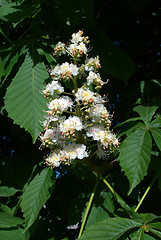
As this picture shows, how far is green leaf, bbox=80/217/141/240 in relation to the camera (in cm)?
102

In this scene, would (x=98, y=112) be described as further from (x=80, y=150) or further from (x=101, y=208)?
(x=101, y=208)

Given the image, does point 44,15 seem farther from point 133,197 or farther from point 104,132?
point 133,197

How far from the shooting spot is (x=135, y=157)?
3.62ft

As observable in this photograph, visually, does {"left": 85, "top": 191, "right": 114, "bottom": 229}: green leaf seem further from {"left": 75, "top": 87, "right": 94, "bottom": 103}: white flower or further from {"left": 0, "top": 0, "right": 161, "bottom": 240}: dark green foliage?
{"left": 75, "top": 87, "right": 94, "bottom": 103}: white flower

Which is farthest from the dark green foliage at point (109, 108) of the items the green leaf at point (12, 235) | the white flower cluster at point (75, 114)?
the white flower cluster at point (75, 114)

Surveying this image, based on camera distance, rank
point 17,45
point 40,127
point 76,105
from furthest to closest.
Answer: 1. point 17,45
2. point 40,127
3. point 76,105

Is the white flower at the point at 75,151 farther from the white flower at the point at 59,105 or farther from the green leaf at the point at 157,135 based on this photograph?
the green leaf at the point at 157,135

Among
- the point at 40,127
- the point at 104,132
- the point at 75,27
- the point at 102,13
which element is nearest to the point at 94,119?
the point at 104,132

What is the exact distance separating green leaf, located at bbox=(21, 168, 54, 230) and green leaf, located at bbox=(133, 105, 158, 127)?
502 millimetres

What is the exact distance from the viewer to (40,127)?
1.20 meters

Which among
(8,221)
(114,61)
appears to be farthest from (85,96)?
(8,221)

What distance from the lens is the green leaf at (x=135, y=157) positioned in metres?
1.07

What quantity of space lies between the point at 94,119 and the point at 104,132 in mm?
69

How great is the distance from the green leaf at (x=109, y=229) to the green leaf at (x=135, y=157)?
157 mm
